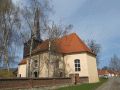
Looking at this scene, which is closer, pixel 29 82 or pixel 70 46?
pixel 29 82

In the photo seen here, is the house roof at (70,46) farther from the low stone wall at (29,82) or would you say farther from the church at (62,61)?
the low stone wall at (29,82)

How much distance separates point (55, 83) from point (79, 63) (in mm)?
15637

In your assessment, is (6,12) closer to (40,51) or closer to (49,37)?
(49,37)

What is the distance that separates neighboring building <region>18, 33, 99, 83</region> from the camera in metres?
40.1

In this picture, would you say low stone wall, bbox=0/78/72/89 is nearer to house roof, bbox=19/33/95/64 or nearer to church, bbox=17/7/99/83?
church, bbox=17/7/99/83

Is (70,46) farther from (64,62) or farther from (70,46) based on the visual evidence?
(64,62)

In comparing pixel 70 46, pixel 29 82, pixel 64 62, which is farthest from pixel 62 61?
pixel 29 82

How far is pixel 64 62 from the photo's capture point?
4362cm

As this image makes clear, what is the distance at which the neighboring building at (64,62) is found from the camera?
40062 millimetres

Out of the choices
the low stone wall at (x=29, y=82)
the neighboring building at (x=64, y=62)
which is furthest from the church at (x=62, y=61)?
the low stone wall at (x=29, y=82)

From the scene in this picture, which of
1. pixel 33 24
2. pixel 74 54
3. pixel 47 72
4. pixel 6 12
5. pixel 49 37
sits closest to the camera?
pixel 6 12

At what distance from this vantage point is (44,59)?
40.4 metres

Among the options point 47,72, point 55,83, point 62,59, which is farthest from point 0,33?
point 62,59

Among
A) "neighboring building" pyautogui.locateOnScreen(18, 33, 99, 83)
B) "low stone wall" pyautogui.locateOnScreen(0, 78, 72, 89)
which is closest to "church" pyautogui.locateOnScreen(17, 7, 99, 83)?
"neighboring building" pyautogui.locateOnScreen(18, 33, 99, 83)
